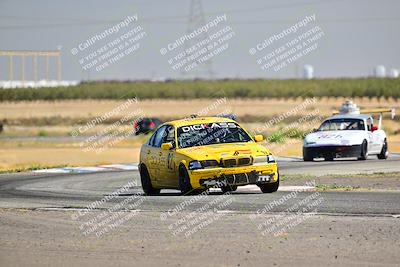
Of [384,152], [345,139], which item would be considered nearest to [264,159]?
[345,139]

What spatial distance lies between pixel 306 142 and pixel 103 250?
714 inches

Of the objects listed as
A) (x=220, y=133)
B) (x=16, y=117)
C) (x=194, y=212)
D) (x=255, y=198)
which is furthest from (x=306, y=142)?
(x=16, y=117)

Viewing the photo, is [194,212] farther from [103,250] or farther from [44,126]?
[44,126]

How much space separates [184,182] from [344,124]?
11.9m

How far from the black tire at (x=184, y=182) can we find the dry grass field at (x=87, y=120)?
45.9 ft

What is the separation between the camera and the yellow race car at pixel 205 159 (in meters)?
17.2

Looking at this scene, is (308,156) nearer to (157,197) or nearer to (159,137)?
(159,137)

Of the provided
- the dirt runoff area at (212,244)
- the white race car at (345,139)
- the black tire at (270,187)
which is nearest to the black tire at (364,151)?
the white race car at (345,139)

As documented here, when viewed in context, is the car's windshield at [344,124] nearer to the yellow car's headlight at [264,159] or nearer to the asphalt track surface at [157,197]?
the asphalt track surface at [157,197]

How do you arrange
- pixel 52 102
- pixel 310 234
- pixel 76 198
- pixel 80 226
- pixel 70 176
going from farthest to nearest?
pixel 52 102 → pixel 70 176 → pixel 76 198 → pixel 80 226 → pixel 310 234

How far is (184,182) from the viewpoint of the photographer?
1762cm

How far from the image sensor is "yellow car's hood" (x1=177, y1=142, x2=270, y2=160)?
680 inches

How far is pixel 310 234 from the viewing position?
1180 centimetres

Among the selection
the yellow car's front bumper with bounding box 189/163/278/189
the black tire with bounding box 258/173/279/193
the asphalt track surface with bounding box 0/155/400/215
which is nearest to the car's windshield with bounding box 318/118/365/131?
the asphalt track surface with bounding box 0/155/400/215
